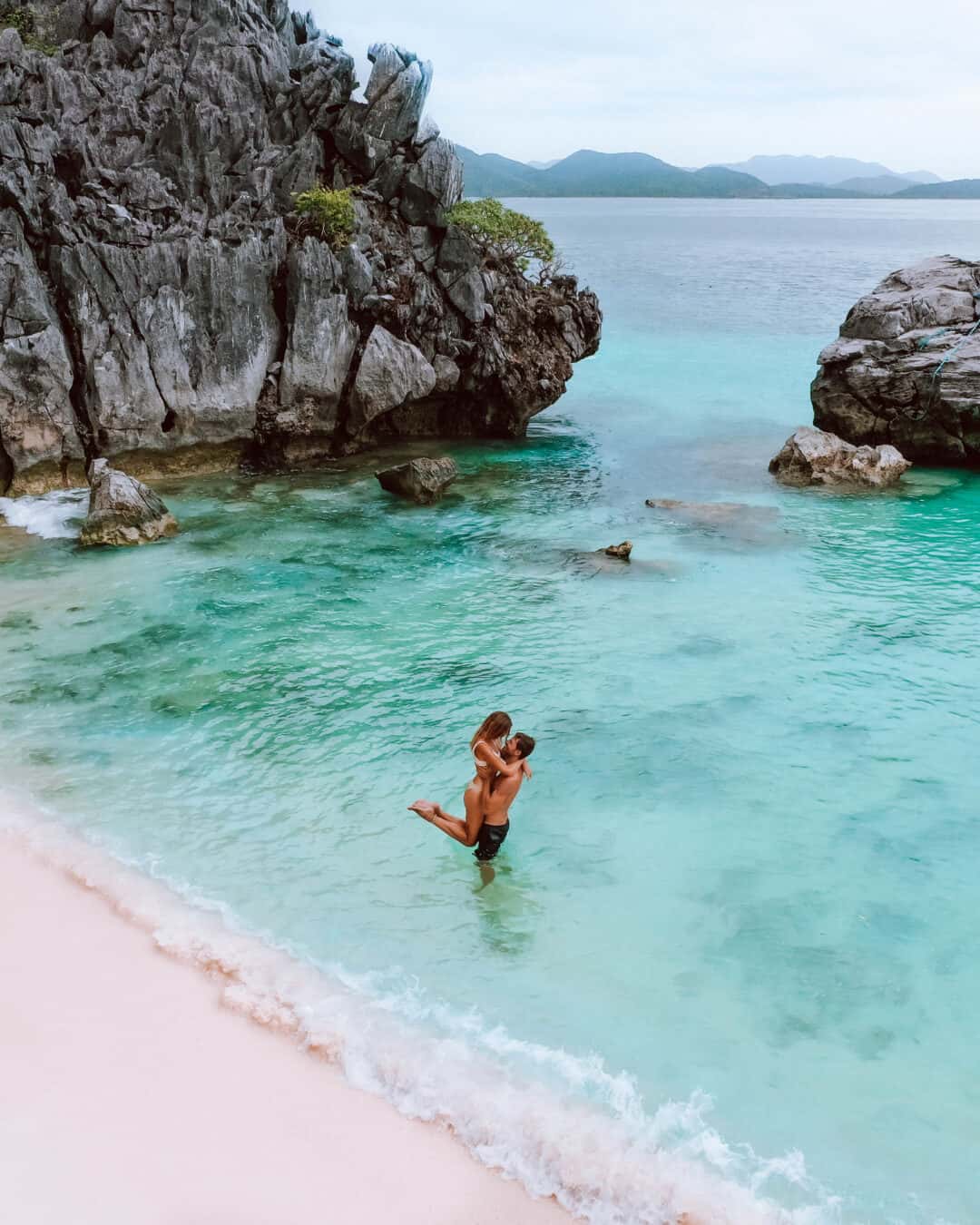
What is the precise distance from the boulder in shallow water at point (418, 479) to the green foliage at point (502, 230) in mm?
9158

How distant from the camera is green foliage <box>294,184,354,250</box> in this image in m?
28.8

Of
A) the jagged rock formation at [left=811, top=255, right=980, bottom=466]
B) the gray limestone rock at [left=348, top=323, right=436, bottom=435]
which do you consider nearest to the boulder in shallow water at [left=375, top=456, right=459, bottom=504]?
the gray limestone rock at [left=348, top=323, right=436, bottom=435]

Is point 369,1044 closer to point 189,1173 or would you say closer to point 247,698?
point 189,1173

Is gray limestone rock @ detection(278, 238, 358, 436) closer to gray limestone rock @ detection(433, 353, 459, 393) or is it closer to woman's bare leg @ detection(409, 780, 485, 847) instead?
gray limestone rock @ detection(433, 353, 459, 393)

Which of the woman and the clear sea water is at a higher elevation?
the woman

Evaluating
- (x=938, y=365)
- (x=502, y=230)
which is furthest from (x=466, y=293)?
(x=938, y=365)

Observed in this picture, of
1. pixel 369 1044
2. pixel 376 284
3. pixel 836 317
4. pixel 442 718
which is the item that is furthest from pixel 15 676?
pixel 836 317

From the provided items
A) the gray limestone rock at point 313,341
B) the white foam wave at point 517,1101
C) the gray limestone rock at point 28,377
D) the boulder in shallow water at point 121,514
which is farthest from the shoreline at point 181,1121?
the gray limestone rock at point 313,341

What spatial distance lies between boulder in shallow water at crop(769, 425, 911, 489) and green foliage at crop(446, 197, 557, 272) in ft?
36.0

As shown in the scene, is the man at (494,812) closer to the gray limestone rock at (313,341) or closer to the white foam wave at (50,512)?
the white foam wave at (50,512)

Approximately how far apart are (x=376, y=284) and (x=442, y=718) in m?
18.6

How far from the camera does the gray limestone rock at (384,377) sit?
29.6 metres

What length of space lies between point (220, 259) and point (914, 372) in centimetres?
2218

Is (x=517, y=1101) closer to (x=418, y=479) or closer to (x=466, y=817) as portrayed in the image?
(x=466, y=817)
